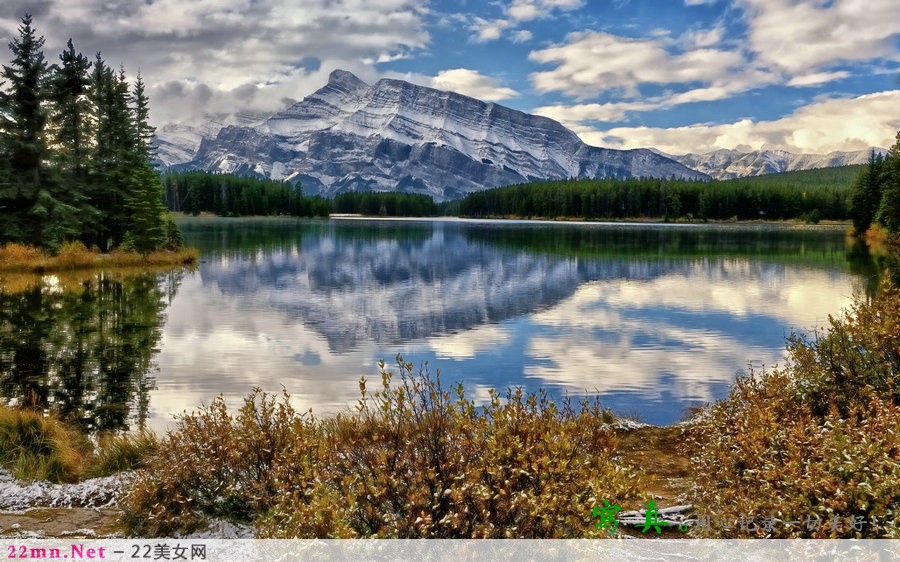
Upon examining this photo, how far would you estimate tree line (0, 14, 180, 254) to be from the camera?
49969mm

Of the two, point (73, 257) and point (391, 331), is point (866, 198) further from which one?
point (73, 257)

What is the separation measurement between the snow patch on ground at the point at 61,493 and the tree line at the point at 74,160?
149 ft

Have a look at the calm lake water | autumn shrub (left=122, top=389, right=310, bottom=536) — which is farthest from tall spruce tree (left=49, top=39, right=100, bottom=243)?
autumn shrub (left=122, top=389, right=310, bottom=536)

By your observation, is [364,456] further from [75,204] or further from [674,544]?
[75,204]

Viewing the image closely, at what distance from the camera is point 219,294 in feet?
137

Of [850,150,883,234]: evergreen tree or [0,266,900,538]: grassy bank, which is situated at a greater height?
[850,150,883,234]: evergreen tree

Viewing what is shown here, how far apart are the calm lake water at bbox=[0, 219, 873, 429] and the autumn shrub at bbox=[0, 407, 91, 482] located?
2.10 metres

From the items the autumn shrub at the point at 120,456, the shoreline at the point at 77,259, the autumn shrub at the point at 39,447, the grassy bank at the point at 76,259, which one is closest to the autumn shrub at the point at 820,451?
the autumn shrub at the point at 120,456

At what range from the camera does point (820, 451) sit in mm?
7242

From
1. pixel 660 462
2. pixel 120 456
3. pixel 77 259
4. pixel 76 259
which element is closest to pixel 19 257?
pixel 76 259

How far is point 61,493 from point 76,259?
4785cm

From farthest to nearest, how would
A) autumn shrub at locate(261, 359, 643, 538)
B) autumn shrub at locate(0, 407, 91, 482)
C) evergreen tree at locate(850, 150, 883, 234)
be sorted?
evergreen tree at locate(850, 150, 883, 234) → autumn shrub at locate(0, 407, 91, 482) → autumn shrub at locate(261, 359, 643, 538)

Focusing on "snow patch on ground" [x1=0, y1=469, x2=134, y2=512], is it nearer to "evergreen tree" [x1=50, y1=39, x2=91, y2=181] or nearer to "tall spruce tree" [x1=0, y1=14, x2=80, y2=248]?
"tall spruce tree" [x1=0, y1=14, x2=80, y2=248]

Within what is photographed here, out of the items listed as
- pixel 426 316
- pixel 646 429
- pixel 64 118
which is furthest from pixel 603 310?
pixel 64 118
